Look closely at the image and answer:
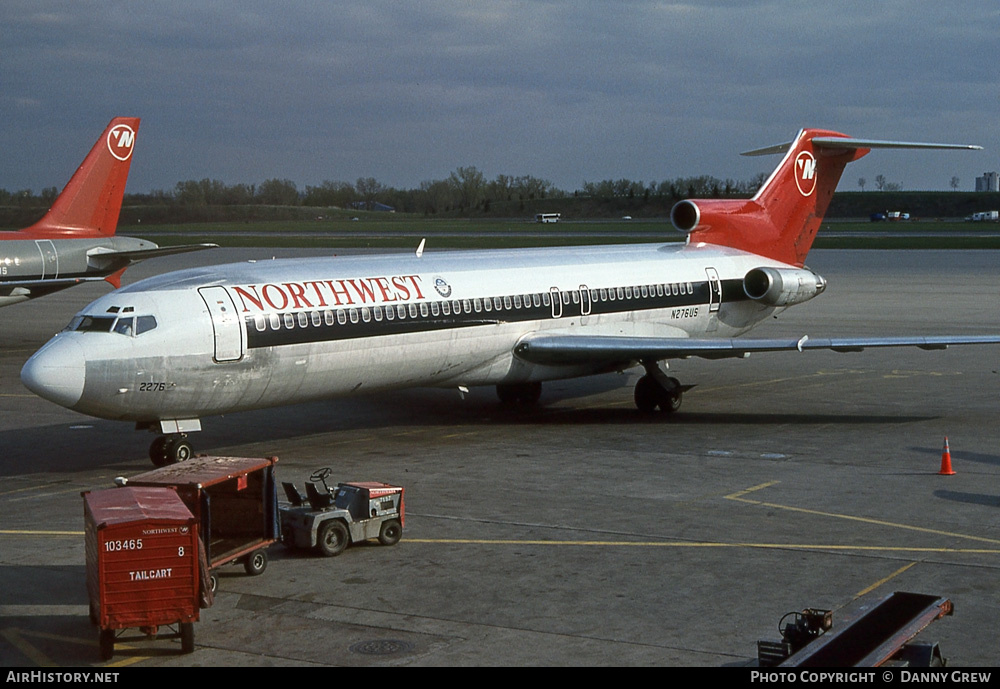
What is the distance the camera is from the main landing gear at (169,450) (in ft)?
62.1

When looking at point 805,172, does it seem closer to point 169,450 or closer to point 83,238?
point 169,450

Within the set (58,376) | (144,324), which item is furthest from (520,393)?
(58,376)

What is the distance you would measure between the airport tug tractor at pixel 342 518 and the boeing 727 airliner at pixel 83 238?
22135mm

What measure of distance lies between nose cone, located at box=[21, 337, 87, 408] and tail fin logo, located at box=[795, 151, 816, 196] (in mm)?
18552

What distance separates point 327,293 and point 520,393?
21.7 feet

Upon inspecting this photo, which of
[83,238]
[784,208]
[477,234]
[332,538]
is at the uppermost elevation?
[477,234]

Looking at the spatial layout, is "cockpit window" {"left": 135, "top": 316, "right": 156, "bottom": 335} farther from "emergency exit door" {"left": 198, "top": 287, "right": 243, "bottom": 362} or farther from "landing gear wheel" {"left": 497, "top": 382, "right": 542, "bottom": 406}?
"landing gear wheel" {"left": 497, "top": 382, "right": 542, "bottom": 406}

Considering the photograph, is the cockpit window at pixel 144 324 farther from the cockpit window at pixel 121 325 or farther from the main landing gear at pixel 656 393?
the main landing gear at pixel 656 393

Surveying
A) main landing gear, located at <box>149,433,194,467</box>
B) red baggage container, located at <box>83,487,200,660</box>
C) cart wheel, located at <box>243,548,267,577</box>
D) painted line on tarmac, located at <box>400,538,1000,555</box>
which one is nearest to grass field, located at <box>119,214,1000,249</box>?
main landing gear, located at <box>149,433,194,467</box>

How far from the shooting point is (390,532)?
1516 cm

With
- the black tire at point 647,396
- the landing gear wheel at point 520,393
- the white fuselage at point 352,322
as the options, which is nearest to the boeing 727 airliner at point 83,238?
the landing gear wheel at point 520,393

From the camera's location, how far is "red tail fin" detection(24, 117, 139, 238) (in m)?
37.2

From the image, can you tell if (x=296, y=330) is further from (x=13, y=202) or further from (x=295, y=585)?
(x=13, y=202)
